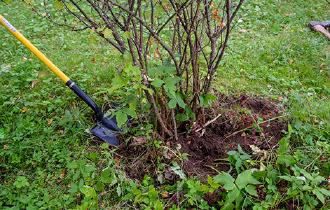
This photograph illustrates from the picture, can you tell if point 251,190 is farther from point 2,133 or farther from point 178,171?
point 2,133

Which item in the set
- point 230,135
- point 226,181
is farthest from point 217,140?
point 226,181

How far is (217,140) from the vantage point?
9.09 feet

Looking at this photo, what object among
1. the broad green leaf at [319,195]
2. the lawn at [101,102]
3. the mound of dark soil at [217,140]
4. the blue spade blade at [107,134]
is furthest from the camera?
the blue spade blade at [107,134]

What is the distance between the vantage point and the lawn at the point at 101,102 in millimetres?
2365

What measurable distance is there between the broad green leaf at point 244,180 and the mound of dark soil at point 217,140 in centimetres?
32

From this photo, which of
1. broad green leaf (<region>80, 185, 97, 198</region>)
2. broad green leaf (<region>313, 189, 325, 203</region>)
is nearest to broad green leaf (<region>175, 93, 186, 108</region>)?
broad green leaf (<region>80, 185, 97, 198</region>)

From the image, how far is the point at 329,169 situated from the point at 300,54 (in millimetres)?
1858

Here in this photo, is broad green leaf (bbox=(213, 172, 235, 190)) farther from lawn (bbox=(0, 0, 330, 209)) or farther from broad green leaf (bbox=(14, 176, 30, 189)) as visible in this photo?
broad green leaf (bbox=(14, 176, 30, 189))

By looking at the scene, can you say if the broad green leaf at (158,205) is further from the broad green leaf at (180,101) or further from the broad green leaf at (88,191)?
the broad green leaf at (180,101)

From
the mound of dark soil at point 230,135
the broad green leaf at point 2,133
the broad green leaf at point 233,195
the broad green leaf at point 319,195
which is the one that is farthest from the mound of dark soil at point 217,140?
the broad green leaf at point 2,133

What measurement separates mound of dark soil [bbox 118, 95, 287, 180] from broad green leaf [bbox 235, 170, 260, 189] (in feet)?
1.05

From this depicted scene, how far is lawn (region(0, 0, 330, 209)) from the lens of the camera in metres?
2.37

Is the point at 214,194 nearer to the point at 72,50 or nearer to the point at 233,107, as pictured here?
the point at 233,107

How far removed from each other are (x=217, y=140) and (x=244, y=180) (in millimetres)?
566
